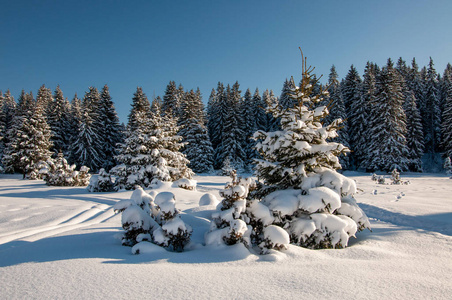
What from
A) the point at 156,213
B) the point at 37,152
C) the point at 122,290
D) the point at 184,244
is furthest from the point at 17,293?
the point at 37,152

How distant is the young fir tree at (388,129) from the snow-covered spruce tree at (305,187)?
28.3 meters

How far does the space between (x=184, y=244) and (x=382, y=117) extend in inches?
1297

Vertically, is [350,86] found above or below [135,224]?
above

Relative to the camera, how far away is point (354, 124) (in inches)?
1391

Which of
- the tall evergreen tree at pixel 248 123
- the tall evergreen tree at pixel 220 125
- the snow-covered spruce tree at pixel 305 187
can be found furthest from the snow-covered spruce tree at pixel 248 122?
the snow-covered spruce tree at pixel 305 187

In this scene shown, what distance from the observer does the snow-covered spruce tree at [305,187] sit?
4.65 metres

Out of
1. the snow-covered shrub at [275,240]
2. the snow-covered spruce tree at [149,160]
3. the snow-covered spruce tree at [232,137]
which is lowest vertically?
the snow-covered shrub at [275,240]

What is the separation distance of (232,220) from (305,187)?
175 centimetres

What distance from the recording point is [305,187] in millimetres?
5141

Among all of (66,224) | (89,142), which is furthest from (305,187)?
(89,142)

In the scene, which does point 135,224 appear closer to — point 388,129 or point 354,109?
point 388,129

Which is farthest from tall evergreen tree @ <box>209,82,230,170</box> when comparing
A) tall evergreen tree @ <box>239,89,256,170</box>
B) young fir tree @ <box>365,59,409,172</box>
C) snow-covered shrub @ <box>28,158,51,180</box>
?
snow-covered shrub @ <box>28,158,51,180</box>

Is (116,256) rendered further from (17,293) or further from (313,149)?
(313,149)

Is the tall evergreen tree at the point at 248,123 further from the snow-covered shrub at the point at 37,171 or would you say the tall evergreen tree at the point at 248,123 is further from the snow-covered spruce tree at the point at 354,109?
the snow-covered shrub at the point at 37,171
